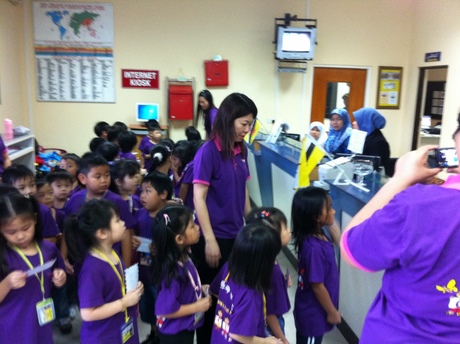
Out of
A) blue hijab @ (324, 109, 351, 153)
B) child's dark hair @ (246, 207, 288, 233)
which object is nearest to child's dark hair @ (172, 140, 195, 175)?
child's dark hair @ (246, 207, 288, 233)

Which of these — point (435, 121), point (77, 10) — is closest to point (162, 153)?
point (77, 10)

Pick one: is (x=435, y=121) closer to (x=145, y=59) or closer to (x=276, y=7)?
(x=276, y=7)

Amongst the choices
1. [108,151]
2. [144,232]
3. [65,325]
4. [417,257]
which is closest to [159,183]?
[144,232]

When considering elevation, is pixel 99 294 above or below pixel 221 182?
below

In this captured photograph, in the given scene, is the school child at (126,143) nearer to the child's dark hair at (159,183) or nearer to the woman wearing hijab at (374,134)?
the child's dark hair at (159,183)

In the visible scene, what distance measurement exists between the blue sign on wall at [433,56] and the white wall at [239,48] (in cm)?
8

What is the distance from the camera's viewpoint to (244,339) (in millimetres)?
1228

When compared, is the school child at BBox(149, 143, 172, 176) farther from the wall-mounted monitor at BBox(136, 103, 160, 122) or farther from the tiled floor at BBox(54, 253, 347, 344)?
the wall-mounted monitor at BBox(136, 103, 160, 122)

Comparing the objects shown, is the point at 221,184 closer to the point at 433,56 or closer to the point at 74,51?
the point at 74,51

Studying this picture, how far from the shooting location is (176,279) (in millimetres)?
1384

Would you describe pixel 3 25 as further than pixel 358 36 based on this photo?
No

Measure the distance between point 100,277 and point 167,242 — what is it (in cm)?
27

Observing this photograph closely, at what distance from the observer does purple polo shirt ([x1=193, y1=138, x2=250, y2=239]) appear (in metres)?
1.61

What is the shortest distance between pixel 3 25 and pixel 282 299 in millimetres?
5356
